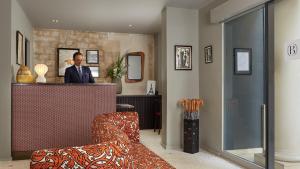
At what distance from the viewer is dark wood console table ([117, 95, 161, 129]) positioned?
6.91m

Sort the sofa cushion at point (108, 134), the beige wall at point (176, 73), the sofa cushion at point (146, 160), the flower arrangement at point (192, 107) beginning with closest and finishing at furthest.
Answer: the sofa cushion at point (108, 134), the sofa cushion at point (146, 160), the flower arrangement at point (192, 107), the beige wall at point (176, 73)

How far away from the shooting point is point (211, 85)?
4688mm

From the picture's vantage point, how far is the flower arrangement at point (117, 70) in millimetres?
7059

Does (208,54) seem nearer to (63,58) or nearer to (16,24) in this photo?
(16,24)

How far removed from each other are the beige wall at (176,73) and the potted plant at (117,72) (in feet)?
7.41

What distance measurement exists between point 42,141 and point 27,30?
290 centimetres

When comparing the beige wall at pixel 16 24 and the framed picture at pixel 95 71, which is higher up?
the beige wall at pixel 16 24

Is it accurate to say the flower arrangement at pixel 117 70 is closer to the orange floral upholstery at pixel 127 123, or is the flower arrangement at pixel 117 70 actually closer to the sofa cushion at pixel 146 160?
the orange floral upholstery at pixel 127 123

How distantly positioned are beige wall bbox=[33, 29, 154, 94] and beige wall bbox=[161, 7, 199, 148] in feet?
8.25

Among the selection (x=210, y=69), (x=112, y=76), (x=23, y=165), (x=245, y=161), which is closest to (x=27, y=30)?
(x=112, y=76)

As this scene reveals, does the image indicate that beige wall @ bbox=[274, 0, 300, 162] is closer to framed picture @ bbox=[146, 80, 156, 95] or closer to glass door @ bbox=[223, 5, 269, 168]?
glass door @ bbox=[223, 5, 269, 168]

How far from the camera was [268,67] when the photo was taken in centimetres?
344

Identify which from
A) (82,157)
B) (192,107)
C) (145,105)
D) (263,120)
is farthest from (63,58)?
(82,157)

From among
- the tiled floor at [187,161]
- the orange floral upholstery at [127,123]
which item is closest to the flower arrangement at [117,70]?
the tiled floor at [187,161]
